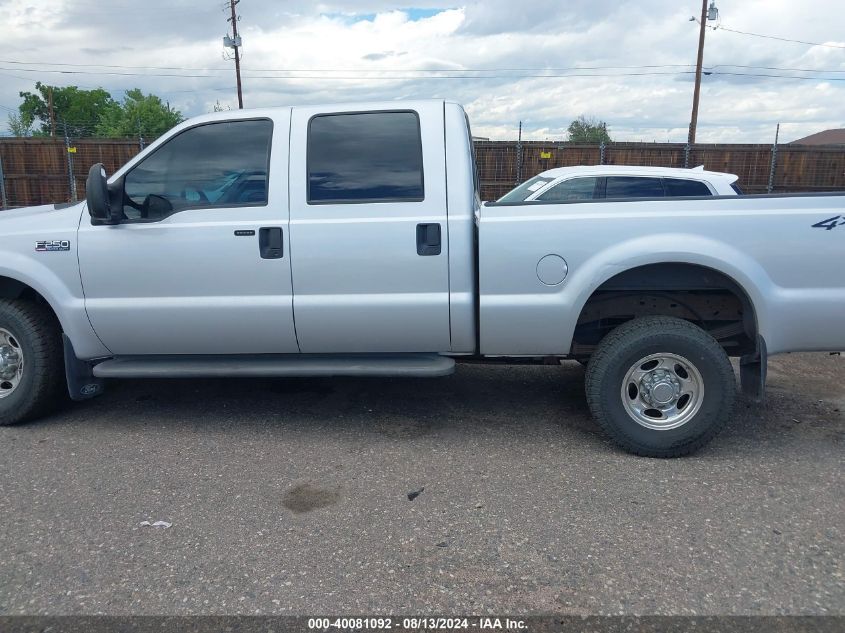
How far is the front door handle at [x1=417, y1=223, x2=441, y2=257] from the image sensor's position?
405 cm

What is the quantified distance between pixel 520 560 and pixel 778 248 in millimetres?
2252

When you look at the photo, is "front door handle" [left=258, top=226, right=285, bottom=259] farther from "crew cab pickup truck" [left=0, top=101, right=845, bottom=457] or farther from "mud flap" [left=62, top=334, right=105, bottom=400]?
"mud flap" [left=62, top=334, right=105, bottom=400]

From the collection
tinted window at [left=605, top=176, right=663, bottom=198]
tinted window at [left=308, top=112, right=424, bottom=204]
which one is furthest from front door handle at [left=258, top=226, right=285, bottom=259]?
tinted window at [left=605, top=176, right=663, bottom=198]

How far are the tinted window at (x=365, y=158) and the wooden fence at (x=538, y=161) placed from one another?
13968 mm

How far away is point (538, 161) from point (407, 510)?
16147mm

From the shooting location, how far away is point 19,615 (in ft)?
8.76

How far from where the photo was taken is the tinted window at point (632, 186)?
776 cm

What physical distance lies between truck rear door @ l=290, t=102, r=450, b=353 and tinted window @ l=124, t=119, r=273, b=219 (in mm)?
274

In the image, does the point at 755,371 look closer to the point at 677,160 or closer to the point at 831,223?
the point at 831,223

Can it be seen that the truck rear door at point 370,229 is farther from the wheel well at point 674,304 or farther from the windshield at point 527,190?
the windshield at point 527,190

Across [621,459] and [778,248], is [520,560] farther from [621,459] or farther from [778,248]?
[778,248]

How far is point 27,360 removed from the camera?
4.43 m

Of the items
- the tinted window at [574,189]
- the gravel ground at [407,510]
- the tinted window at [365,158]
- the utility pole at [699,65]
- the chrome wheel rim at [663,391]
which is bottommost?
the gravel ground at [407,510]

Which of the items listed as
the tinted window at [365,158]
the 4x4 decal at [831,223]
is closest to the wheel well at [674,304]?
the 4x4 decal at [831,223]
